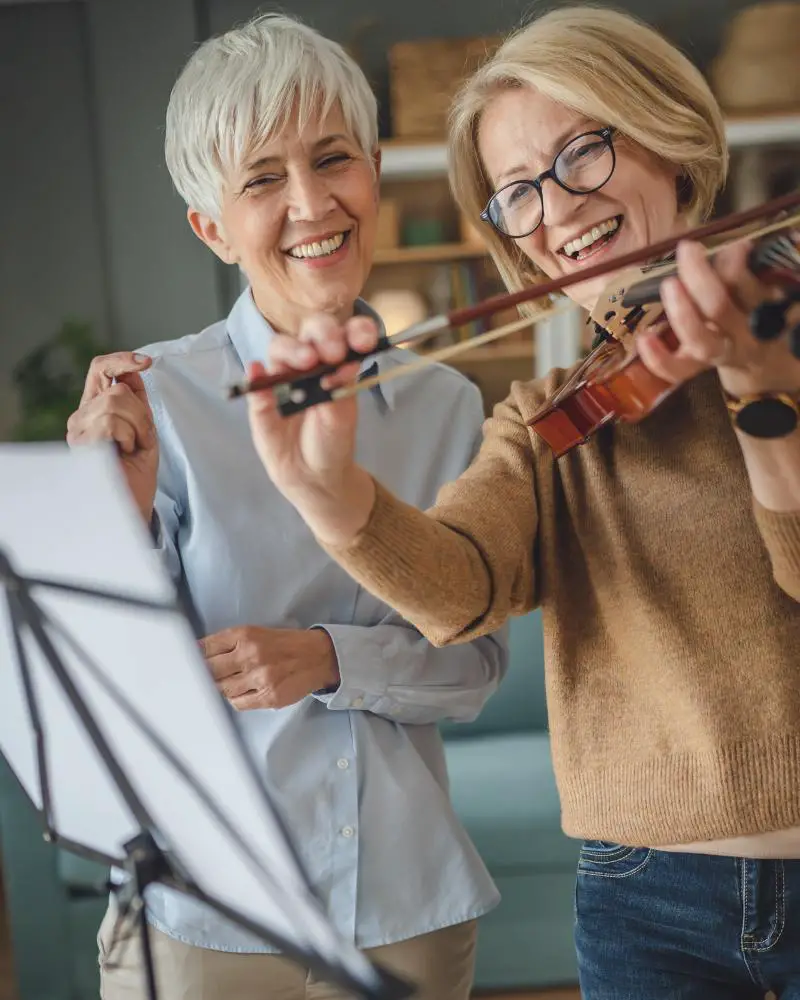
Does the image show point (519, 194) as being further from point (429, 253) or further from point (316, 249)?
point (429, 253)

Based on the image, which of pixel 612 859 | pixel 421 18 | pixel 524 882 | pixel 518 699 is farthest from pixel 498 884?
pixel 421 18

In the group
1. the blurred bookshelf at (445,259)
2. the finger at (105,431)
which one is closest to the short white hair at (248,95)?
the finger at (105,431)

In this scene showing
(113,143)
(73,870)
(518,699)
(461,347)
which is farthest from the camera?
(113,143)

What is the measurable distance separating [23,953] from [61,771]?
1822mm

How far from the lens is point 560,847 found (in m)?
2.52

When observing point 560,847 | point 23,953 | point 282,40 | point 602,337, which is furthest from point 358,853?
point 23,953

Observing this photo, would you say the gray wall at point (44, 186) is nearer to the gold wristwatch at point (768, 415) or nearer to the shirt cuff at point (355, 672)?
the shirt cuff at point (355, 672)

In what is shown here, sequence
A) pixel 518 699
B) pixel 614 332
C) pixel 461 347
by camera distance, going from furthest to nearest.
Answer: pixel 518 699 < pixel 614 332 < pixel 461 347

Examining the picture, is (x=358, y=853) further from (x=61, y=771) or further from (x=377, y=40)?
(x=377, y=40)

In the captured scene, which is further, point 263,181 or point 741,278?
point 263,181

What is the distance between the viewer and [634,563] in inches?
40.4

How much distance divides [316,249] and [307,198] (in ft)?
0.18

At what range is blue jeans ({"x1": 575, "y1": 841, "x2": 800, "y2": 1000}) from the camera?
38.8 inches

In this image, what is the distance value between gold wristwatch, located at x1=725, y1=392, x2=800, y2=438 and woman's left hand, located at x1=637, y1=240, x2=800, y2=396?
0.02 meters
